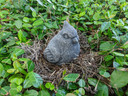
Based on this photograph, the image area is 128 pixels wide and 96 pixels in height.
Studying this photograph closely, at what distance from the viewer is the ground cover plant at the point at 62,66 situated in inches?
30.7

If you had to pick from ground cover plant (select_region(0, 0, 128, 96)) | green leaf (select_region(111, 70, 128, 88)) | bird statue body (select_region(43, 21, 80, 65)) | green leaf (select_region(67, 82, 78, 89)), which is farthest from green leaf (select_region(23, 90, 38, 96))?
green leaf (select_region(111, 70, 128, 88))

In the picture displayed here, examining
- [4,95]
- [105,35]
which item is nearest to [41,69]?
[4,95]

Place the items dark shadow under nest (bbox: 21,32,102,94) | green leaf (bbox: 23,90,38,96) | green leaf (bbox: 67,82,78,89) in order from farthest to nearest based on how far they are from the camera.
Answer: dark shadow under nest (bbox: 21,32,102,94) → green leaf (bbox: 67,82,78,89) → green leaf (bbox: 23,90,38,96)

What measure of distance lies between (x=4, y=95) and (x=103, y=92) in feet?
2.10

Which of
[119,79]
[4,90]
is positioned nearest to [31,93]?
[4,90]

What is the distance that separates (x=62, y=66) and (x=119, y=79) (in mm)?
479

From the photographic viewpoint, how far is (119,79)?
78 centimetres

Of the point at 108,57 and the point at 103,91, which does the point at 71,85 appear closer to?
the point at 103,91

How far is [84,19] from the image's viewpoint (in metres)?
1.37

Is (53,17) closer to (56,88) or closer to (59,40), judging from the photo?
(59,40)

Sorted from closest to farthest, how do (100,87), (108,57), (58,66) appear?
(100,87), (108,57), (58,66)

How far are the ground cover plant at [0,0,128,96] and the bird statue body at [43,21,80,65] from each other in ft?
0.26

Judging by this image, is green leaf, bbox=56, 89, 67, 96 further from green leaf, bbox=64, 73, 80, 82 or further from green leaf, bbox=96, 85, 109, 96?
green leaf, bbox=96, 85, 109, 96

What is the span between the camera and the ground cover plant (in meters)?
0.78
